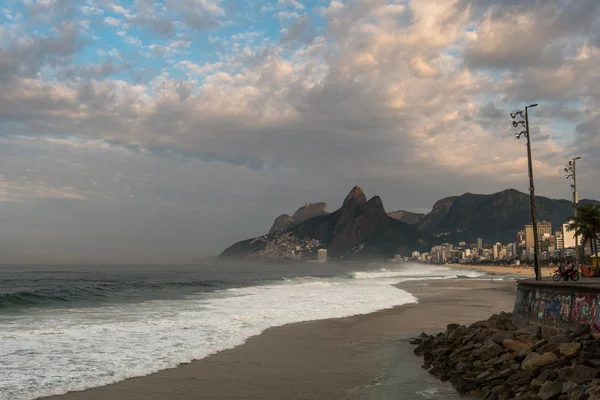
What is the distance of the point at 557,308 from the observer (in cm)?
1431

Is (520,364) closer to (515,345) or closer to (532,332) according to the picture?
(515,345)

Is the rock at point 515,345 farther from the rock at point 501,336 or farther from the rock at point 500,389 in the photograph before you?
the rock at point 500,389

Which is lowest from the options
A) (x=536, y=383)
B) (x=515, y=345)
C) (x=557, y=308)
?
(x=536, y=383)

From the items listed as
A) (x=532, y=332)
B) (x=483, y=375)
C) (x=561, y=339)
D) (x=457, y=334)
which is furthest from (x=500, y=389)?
(x=457, y=334)

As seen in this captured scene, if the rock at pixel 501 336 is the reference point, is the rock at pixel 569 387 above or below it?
above

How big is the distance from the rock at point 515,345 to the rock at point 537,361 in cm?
121

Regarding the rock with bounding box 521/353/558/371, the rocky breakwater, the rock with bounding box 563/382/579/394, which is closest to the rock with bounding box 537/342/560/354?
the rocky breakwater

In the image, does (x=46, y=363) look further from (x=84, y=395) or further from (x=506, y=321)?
(x=506, y=321)

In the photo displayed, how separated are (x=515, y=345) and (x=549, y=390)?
3672 millimetres

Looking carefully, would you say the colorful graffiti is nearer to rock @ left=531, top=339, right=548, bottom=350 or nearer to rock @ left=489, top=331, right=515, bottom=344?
rock @ left=531, top=339, right=548, bottom=350

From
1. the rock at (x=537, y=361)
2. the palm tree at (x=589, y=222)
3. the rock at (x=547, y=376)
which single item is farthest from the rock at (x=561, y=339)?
the palm tree at (x=589, y=222)

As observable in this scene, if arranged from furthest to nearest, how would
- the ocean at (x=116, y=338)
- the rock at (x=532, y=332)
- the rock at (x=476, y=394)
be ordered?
the rock at (x=532, y=332)
the ocean at (x=116, y=338)
the rock at (x=476, y=394)

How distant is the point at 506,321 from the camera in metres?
18.1

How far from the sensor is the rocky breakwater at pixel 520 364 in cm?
927
